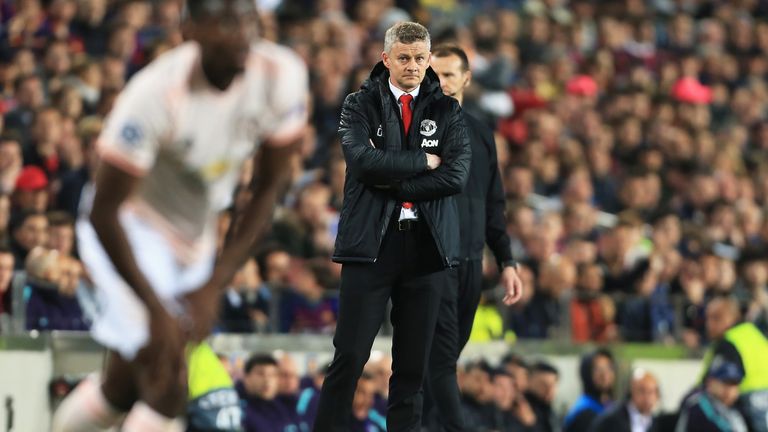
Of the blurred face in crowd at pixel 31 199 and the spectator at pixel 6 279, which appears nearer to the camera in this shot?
the spectator at pixel 6 279

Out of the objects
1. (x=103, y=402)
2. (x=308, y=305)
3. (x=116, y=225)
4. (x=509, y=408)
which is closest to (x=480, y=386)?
(x=509, y=408)

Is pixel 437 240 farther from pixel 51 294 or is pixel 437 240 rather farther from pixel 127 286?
pixel 51 294

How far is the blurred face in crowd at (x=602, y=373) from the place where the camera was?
12.1 meters

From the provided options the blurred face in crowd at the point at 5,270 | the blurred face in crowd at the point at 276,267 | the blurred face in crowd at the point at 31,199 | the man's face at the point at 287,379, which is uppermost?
the blurred face in crowd at the point at 31,199

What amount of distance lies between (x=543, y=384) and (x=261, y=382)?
2.64 m

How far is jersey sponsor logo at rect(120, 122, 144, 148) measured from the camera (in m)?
4.73

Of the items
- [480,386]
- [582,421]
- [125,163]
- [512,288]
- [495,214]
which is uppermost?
[125,163]

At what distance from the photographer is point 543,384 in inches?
474

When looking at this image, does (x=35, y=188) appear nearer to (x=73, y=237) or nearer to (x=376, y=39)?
(x=73, y=237)

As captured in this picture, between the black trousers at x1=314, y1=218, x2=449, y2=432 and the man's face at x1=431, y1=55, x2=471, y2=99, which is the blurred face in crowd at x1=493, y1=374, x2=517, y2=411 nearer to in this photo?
the man's face at x1=431, y1=55, x2=471, y2=99

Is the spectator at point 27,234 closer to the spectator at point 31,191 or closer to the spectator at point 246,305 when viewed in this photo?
the spectator at point 31,191

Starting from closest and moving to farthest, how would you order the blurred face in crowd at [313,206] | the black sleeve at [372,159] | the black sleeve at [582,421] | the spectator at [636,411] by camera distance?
the black sleeve at [372,159] < the spectator at [636,411] < the black sleeve at [582,421] < the blurred face in crowd at [313,206]

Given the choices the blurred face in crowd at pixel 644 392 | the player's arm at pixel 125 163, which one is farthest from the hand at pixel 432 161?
the blurred face in crowd at pixel 644 392

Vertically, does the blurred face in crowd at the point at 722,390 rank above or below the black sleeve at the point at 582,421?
above
